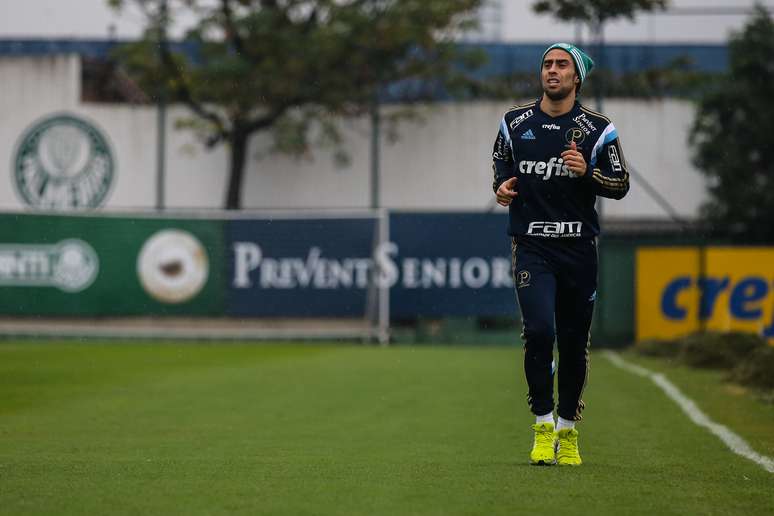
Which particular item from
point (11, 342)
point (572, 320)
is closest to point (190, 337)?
point (11, 342)

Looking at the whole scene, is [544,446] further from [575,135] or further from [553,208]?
[575,135]

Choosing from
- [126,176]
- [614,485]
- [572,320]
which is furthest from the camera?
[126,176]

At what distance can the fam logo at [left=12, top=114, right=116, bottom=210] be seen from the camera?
28047 millimetres

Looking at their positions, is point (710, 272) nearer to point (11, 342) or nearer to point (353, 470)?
point (11, 342)

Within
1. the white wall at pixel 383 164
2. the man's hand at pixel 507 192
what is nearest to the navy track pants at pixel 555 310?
the man's hand at pixel 507 192

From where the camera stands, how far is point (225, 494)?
5.78 meters

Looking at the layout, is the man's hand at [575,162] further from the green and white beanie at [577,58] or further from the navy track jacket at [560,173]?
the green and white beanie at [577,58]

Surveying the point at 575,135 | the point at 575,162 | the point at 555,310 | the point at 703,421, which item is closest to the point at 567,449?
the point at 555,310

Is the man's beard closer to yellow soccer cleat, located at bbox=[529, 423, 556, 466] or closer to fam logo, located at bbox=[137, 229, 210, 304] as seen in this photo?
yellow soccer cleat, located at bbox=[529, 423, 556, 466]

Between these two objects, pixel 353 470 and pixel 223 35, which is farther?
pixel 223 35

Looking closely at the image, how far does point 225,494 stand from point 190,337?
1691 cm

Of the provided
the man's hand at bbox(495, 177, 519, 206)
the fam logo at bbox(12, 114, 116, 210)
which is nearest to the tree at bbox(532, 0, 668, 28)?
the fam logo at bbox(12, 114, 116, 210)

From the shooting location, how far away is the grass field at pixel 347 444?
224 inches

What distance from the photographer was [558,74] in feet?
23.0
